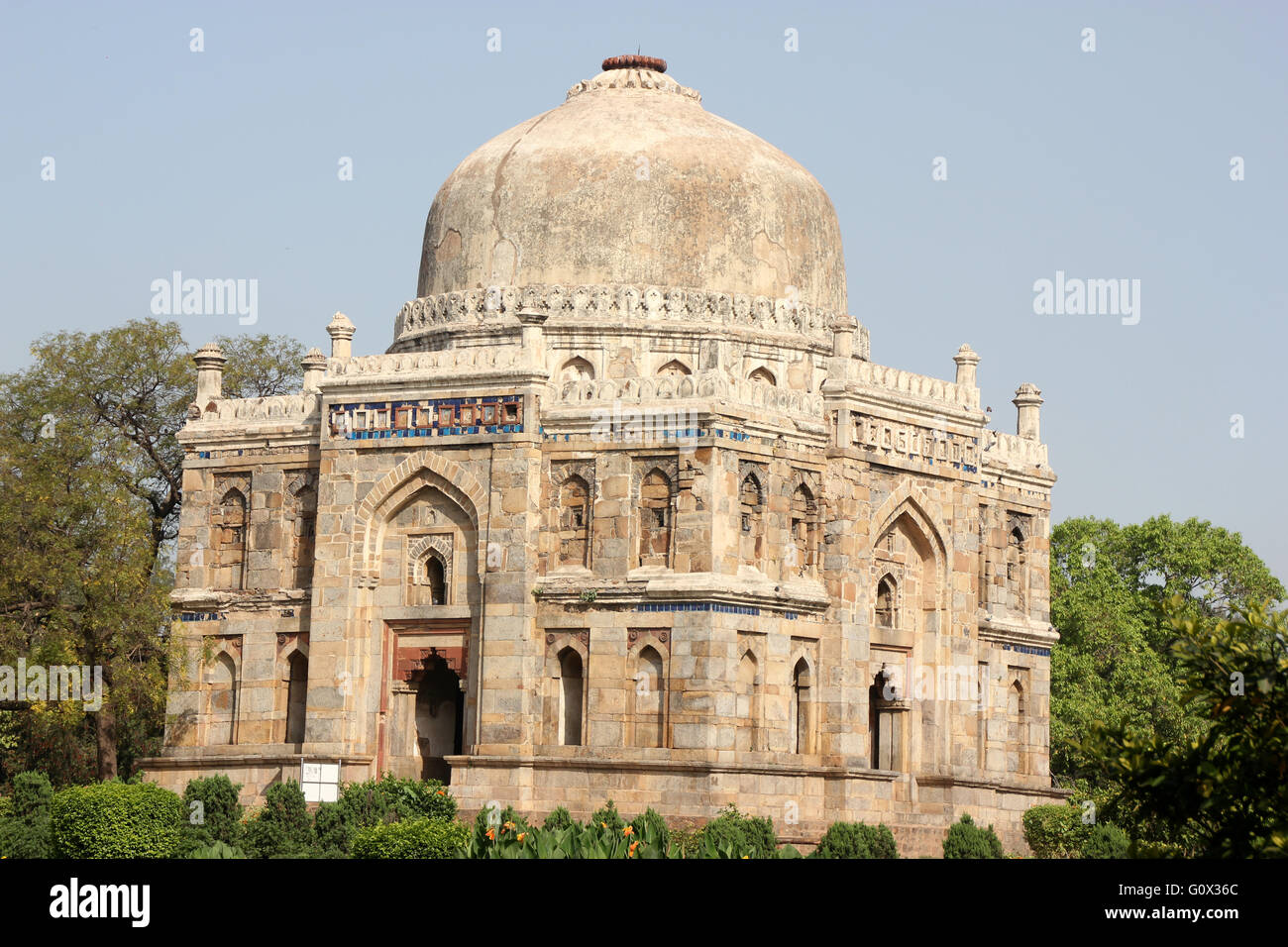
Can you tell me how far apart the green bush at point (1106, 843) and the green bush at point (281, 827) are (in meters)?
11.5

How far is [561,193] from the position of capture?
117ft

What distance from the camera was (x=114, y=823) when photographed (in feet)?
92.7

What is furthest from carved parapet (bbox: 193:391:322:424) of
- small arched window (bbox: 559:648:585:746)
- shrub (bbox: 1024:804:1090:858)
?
shrub (bbox: 1024:804:1090:858)

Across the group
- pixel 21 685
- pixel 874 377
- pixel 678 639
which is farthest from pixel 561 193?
pixel 21 685

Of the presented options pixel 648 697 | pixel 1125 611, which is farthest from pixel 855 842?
pixel 1125 611

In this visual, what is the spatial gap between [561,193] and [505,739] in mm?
9668

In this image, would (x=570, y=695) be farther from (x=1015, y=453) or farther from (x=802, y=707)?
(x=1015, y=453)

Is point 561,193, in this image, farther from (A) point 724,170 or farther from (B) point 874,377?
(B) point 874,377

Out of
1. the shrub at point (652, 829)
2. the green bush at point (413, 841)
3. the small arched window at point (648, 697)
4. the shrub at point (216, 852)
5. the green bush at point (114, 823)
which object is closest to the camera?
the shrub at point (652, 829)

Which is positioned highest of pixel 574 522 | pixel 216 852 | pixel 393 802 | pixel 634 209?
pixel 634 209

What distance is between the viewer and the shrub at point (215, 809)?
29938 millimetres

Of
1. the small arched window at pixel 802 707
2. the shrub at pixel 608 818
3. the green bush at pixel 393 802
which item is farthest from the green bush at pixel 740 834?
the green bush at pixel 393 802

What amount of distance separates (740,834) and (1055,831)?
8796mm

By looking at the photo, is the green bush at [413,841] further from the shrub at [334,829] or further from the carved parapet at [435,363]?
the carved parapet at [435,363]
